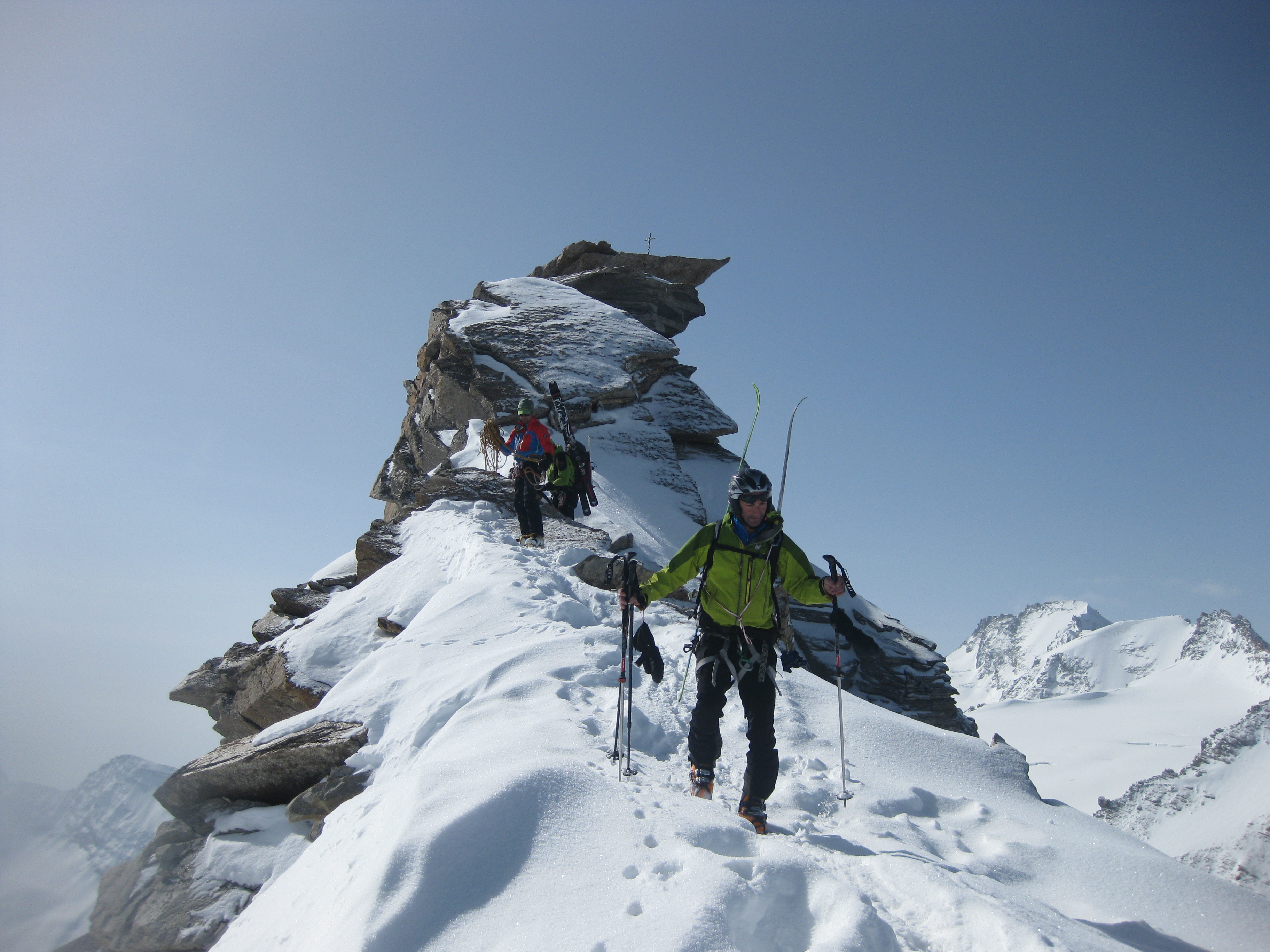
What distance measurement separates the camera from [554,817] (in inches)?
157

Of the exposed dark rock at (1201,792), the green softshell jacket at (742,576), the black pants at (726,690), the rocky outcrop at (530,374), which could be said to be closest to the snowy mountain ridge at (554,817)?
the black pants at (726,690)

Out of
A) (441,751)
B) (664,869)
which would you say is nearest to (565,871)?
(664,869)

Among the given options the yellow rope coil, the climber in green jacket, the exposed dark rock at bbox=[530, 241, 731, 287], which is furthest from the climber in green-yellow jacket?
the exposed dark rock at bbox=[530, 241, 731, 287]

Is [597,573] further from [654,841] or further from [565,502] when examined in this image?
[654,841]

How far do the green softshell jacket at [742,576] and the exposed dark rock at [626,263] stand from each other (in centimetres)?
2987

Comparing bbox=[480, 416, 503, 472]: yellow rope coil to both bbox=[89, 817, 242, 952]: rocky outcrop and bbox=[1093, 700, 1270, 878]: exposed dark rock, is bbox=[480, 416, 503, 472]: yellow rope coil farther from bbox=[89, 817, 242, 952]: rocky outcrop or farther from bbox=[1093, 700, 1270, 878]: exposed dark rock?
bbox=[1093, 700, 1270, 878]: exposed dark rock

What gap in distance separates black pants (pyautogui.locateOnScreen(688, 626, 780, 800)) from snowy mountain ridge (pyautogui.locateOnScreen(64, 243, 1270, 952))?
1.30 feet

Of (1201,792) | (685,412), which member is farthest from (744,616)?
(1201,792)

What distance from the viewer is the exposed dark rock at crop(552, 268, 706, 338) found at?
3156cm

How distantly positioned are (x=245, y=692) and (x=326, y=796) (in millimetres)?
5680

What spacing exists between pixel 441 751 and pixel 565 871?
198cm

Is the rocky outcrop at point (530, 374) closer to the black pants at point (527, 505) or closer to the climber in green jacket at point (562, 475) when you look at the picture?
the climber in green jacket at point (562, 475)

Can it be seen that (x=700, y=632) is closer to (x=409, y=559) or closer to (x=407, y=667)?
(x=407, y=667)

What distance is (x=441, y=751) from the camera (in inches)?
204
